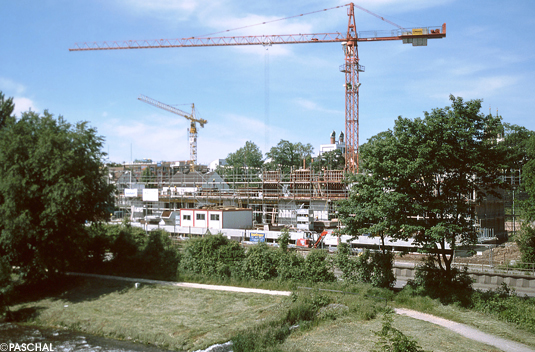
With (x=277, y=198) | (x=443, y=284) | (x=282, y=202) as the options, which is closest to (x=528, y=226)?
(x=443, y=284)

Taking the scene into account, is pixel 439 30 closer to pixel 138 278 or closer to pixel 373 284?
pixel 373 284

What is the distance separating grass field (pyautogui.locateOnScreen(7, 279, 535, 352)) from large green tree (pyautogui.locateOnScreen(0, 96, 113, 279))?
8.94 feet

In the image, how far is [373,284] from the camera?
21516 millimetres

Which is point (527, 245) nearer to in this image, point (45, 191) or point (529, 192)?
point (529, 192)

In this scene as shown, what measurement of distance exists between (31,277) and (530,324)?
2616 centimetres

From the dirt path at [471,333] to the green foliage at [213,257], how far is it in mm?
10341

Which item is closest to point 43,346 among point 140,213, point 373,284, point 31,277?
point 31,277

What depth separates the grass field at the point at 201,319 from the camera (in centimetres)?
1587

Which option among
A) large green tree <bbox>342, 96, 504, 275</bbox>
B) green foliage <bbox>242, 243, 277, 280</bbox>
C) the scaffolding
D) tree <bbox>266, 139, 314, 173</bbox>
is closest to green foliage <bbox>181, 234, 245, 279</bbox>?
green foliage <bbox>242, 243, 277, 280</bbox>

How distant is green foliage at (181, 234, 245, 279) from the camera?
2512 cm

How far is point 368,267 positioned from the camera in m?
22.0

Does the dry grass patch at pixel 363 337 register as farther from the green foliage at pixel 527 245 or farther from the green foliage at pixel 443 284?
the green foliage at pixel 527 245

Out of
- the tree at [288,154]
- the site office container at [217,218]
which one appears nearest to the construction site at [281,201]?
the site office container at [217,218]

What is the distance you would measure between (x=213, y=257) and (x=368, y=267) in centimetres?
960
